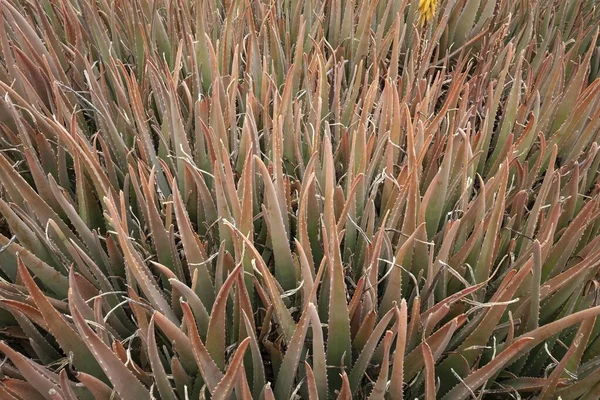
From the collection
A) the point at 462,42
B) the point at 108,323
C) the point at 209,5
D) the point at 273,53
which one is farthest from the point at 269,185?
the point at 462,42

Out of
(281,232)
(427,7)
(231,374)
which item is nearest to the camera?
(231,374)

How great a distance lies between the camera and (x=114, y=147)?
81 cm

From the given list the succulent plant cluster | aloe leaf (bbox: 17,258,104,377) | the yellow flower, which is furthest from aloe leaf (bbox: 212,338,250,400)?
the yellow flower

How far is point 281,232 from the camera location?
0.60m

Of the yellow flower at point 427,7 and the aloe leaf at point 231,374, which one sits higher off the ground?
the yellow flower at point 427,7

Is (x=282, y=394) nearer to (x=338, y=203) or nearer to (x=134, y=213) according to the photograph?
(x=338, y=203)

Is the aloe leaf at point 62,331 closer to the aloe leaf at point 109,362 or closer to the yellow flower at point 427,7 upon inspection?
the aloe leaf at point 109,362

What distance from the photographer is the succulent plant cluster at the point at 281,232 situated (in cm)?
53

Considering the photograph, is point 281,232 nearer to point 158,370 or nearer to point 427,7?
point 158,370

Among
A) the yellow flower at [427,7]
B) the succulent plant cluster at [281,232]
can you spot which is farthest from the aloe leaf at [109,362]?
the yellow flower at [427,7]

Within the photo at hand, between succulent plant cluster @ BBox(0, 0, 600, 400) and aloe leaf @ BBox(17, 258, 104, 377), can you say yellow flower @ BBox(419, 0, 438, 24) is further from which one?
aloe leaf @ BBox(17, 258, 104, 377)

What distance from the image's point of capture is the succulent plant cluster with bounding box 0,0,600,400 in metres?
0.53

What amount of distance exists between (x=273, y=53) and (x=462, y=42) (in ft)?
1.45

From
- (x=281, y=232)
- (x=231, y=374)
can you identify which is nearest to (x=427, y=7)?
(x=281, y=232)
